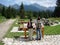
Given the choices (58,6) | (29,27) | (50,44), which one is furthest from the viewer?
(58,6)

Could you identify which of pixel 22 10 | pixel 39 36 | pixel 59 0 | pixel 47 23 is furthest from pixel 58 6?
A: pixel 39 36

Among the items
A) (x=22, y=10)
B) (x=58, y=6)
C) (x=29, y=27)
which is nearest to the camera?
(x=29, y=27)

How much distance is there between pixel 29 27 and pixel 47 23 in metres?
16.1

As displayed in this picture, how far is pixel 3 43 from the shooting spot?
15.3m

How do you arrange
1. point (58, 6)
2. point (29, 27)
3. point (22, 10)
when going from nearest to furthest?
point (29, 27) → point (58, 6) → point (22, 10)

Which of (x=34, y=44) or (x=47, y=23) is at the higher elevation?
(x=34, y=44)

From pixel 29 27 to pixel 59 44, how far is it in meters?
2.94

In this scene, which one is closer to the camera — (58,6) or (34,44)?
(34,44)

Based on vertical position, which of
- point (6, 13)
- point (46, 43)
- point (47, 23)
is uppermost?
point (46, 43)

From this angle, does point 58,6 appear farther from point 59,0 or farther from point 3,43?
point 3,43

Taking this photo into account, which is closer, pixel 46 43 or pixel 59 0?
pixel 46 43

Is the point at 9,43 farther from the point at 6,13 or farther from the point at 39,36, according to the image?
the point at 6,13

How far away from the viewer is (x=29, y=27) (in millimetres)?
16672

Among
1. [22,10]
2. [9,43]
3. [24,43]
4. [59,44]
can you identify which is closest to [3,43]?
[9,43]
